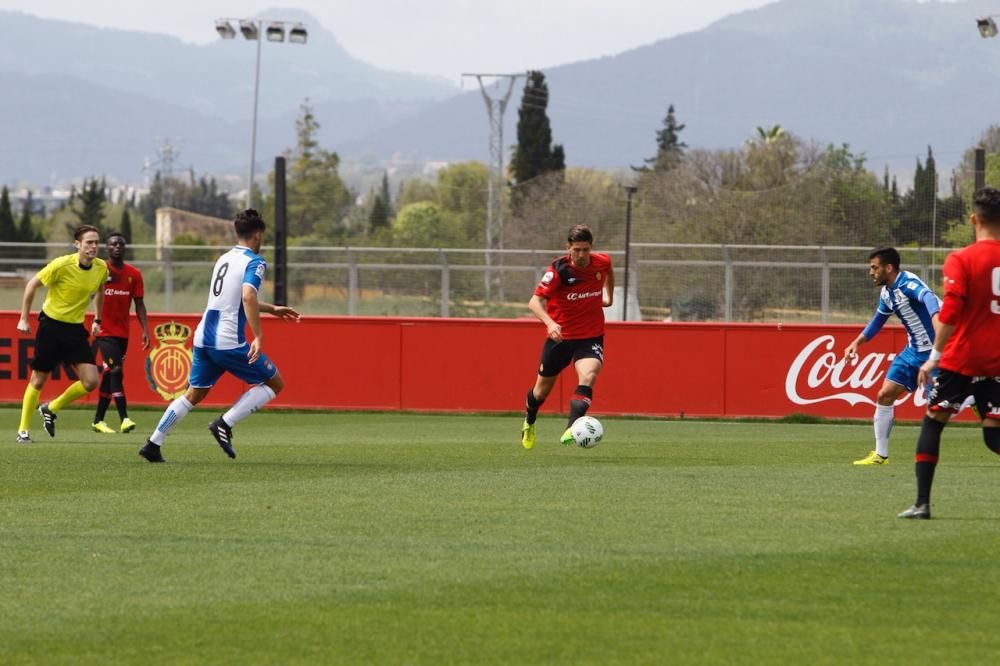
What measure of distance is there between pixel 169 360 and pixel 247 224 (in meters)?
10.9

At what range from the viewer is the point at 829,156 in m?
74.1

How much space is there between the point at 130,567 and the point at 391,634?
202 centimetres

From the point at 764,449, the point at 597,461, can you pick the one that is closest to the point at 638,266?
the point at 764,449

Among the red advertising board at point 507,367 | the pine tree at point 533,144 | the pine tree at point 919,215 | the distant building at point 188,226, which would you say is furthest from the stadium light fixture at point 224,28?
the distant building at point 188,226

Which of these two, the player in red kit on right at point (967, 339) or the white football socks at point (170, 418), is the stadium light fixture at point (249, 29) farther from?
the player in red kit on right at point (967, 339)

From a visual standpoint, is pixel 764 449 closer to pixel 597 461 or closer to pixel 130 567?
pixel 597 461

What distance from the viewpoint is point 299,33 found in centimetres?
4766

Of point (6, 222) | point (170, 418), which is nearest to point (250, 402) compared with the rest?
point (170, 418)

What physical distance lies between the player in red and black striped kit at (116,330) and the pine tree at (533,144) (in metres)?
86.2

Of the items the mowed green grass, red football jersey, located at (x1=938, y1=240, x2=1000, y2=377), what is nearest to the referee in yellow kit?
the mowed green grass

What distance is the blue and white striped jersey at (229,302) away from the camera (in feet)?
42.9

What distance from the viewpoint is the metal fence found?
3306 cm

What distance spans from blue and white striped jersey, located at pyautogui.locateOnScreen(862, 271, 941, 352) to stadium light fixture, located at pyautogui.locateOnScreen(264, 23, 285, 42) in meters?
35.1

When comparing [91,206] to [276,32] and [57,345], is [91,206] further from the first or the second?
[57,345]
